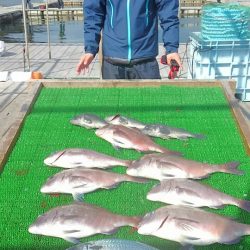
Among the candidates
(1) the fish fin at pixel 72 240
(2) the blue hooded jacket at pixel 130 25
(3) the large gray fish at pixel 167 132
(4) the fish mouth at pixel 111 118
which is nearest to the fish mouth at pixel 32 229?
(1) the fish fin at pixel 72 240

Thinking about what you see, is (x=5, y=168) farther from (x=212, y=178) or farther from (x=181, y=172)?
(x=212, y=178)

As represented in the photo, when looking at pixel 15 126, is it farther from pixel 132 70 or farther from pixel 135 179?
pixel 132 70

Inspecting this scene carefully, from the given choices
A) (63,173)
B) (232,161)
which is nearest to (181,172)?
(232,161)

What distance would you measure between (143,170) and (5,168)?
0.97 meters

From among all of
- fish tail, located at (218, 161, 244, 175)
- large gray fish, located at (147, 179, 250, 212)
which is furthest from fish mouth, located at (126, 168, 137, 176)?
fish tail, located at (218, 161, 244, 175)

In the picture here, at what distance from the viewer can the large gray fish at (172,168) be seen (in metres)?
2.64

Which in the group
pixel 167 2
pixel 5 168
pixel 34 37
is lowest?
pixel 34 37

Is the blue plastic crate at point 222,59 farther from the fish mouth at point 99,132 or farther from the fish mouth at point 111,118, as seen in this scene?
the fish mouth at point 99,132

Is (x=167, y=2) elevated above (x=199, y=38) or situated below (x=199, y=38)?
above

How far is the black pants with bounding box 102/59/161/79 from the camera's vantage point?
450cm

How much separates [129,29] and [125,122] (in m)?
Result: 1.23

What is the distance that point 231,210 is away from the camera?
2314 mm

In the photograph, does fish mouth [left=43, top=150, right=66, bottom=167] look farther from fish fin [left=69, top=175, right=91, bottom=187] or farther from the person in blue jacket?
the person in blue jacket

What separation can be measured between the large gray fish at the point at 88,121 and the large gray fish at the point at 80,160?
23.8 inches
